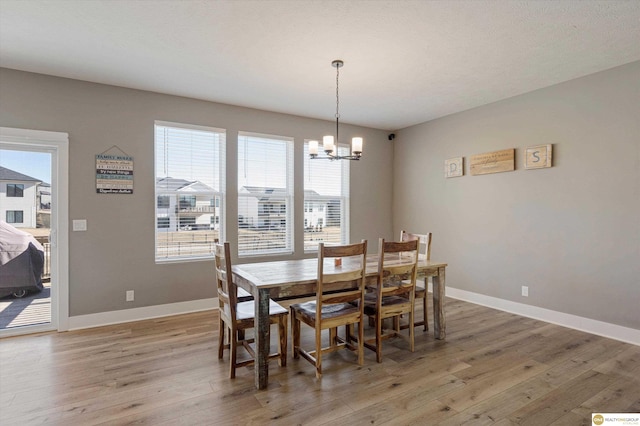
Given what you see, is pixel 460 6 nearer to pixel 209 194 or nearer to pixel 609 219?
pixel 609 219

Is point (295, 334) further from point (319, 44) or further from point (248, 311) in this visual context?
point (319, 44)

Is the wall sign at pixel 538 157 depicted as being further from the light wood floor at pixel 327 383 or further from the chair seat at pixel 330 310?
the chair seat at pixel 330 310

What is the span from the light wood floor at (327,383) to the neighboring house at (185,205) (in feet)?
4.51

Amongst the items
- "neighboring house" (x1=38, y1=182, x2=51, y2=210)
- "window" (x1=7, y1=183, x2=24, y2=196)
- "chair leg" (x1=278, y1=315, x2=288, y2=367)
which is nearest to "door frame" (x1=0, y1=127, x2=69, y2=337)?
"neighboring house" (x1=38, y1=182, x2=51, y2=210)

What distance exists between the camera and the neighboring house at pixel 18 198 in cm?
337

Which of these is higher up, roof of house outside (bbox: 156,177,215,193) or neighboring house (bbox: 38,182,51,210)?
roof of house outside (bbox: 156,177,215,193)

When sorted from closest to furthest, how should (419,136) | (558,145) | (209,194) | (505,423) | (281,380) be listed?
1. (505,423)
2. (281,380)
3. (558,145)
4. (209,194)
5. (419,136)

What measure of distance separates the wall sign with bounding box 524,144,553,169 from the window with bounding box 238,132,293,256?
122 inches

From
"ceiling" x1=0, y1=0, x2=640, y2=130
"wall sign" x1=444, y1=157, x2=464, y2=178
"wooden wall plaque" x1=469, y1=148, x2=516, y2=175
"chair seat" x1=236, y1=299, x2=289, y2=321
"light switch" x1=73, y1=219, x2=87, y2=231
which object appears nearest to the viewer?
"ceiling" x1=0, y1=0, x2=640, y2=130

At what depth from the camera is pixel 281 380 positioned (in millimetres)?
2533

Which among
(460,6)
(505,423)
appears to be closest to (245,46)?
(460,6)

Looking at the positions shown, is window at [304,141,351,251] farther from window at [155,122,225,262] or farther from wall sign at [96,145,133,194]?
wall sign at [96,145,133,194]

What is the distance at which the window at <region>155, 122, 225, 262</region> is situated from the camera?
13.6 ft

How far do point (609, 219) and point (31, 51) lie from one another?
226 inches
